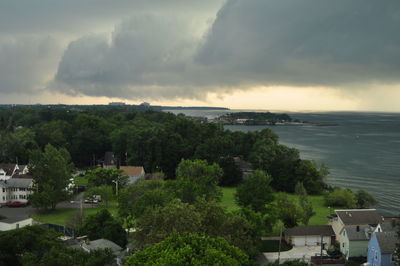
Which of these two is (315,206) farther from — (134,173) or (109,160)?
(109,160)

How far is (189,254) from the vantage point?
15289mm

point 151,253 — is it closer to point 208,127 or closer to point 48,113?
point 208,127

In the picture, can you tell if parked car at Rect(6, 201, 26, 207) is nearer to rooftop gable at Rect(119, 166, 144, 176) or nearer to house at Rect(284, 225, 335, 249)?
rooftop gable at Rect(119, 166, 144, 176)

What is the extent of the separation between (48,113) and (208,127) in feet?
253

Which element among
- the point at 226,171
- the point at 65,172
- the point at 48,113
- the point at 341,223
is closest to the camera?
the point at 341,223

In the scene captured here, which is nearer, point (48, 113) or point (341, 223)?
point (341, 223)

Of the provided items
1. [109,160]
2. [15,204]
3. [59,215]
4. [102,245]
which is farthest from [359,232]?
[109,160]

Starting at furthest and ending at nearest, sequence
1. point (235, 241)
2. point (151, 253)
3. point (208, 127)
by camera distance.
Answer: point (208, 127) < point (235, 241) < point (151, 253)

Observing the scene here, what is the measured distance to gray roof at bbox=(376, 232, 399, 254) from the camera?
26781 millimetres

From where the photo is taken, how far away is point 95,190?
4288 centimetres

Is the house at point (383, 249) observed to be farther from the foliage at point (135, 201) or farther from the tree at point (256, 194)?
the foliage at point (135, 201)

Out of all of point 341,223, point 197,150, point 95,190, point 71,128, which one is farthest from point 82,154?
point 341,223

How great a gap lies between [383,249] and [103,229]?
2128 centimetres

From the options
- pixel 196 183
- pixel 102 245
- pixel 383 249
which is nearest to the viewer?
pixel 383 249
